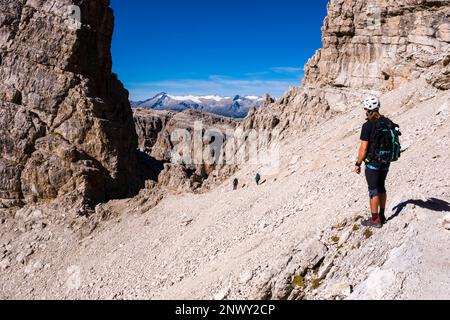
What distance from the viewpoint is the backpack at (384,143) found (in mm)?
10094

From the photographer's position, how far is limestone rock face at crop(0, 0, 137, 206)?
3312 centimetres

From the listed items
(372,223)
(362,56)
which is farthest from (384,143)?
(362,56)

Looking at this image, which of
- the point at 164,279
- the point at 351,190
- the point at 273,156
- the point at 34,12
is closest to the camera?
the point at 351,190

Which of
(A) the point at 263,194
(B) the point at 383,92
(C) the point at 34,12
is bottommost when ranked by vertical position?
(A) the point at 263,194

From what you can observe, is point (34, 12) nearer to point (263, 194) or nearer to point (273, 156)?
point (273, 156)

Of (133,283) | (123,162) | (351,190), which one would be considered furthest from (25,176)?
(351,190)

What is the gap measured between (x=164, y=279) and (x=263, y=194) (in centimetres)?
741

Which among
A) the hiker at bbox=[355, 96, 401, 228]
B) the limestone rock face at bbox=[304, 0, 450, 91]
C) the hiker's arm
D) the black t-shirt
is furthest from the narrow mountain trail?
the limestone rock face at bbox=[304, 0, 450, 91]

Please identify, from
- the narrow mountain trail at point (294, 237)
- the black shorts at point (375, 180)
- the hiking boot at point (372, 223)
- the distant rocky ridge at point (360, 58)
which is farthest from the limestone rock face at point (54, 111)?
the black shorts at point (375, 180)

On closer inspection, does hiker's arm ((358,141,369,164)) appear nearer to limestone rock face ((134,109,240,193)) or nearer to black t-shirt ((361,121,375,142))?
black t-shirt ((361,121,375,142))

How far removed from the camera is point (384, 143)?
10.1m

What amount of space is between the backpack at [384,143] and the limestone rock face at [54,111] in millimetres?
26590

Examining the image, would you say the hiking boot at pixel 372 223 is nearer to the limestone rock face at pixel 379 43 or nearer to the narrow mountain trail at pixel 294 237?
the narrow mountain trail at pixel 294 237

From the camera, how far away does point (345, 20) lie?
3631 cm
